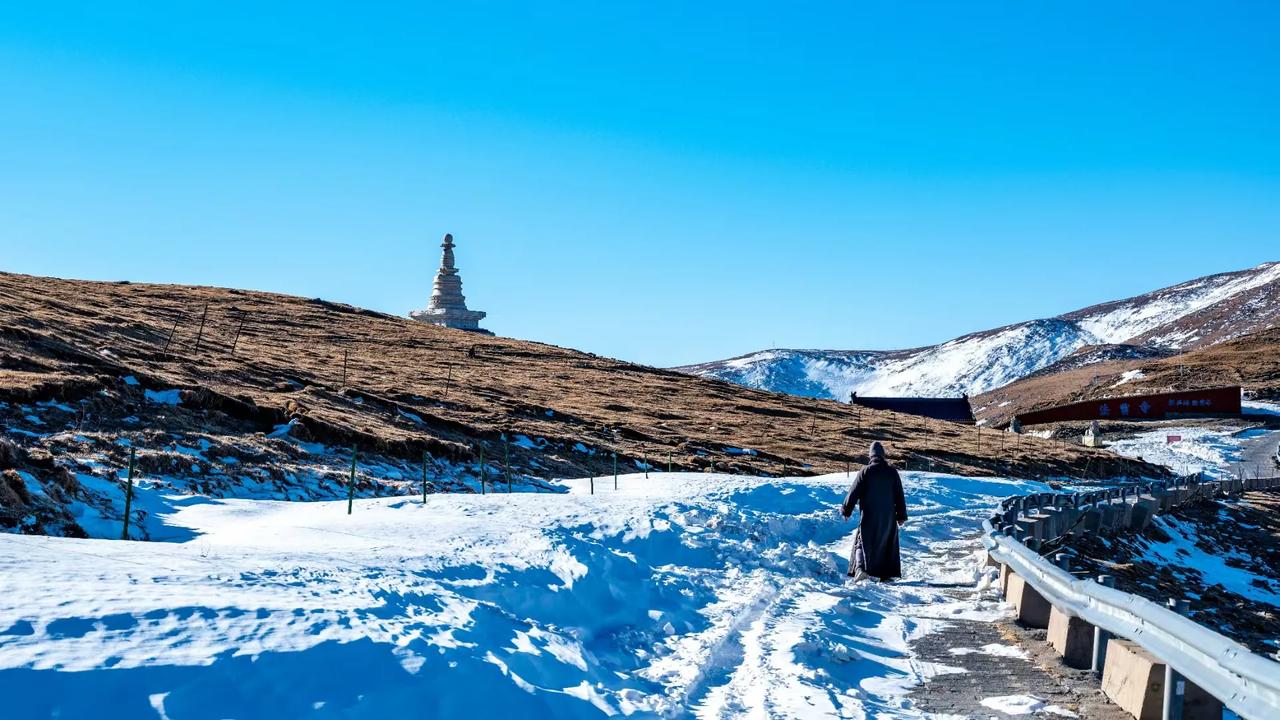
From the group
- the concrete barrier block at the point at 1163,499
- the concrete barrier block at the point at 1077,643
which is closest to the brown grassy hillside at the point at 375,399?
the concrete barrier block at the point at 1163,499

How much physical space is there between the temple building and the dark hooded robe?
78.9 m

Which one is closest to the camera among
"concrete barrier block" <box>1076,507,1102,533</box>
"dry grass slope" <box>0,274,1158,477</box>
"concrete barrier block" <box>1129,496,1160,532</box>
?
"concrete barrier block" <box>1076,507,1102,533</box>

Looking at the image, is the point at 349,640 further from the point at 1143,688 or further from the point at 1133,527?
the point at 1133,527

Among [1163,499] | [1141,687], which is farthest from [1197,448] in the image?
[1141,687]

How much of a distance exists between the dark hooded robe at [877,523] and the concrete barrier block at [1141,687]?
5764mm

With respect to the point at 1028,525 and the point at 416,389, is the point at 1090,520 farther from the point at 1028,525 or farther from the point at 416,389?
the point at 416,389

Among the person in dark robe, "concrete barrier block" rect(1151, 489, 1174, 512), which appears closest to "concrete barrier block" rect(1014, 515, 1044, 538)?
the person in dark robe

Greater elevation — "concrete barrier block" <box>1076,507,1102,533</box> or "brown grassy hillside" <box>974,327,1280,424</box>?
"brown grassy hillside" <box>974,327,1280,424</box>

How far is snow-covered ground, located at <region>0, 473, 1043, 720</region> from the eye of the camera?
560 cm

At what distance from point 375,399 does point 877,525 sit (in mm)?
23757

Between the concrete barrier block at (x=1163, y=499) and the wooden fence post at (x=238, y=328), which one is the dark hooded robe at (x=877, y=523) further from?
the wooden fence post at (x=238, y=328)

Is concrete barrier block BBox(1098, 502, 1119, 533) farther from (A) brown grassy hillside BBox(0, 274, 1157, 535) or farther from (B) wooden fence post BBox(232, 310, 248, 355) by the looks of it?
(B) wooden fence post BBox(232, 310, 248, 355)

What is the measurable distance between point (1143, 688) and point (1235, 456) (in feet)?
220

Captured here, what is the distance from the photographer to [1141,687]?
663cm
